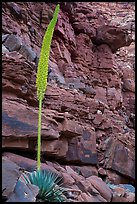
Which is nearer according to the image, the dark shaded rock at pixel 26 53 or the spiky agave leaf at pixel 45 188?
the spiky agave leaf at pixel 45 188

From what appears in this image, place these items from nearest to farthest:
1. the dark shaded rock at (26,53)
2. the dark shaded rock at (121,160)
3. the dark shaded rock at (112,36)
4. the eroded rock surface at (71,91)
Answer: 1. the eroded rock surface at (71,91)
2. the dark shaded rock at (26,53)
3. the dark shaded rock at (121,160)
4. the dark shaded rock at (112,36)

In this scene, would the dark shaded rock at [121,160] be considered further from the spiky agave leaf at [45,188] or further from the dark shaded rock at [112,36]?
the dark shaded rock at [112,36]

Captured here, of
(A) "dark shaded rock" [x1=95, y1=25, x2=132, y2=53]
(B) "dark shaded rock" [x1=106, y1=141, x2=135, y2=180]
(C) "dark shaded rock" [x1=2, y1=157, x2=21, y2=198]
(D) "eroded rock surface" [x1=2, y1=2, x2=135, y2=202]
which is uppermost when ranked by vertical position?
(A) "dark shaded rock" [x1=95, y1=25, x2=132, y2=53]

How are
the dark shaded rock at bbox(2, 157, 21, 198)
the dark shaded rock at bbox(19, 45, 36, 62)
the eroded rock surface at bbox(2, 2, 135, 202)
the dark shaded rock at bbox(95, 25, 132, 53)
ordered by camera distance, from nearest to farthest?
the dark shaded rock at bbox(2, 157, 21, 198)
the eroded rock surface at bbox(2, 2, 135, 202)
the dark shaded rock at bbox(19, 45, 36, 62)
the dark shaded rock at bbox(95, 25, 132, 53)

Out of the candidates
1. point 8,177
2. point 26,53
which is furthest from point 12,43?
point 8,177

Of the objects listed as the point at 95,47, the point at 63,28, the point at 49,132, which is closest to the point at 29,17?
the point at 63,28

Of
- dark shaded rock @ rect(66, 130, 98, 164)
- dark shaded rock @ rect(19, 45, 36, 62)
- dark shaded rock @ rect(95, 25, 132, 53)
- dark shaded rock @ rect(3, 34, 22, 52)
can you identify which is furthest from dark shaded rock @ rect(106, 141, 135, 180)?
dark shaded rock @ rect(95, 25, 132, 53)

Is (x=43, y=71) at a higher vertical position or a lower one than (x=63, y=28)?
lower

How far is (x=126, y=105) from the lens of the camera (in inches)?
940

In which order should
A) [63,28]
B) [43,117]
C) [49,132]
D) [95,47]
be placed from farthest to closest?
[95,47]
[63,28]
[43,117]
[49,132]

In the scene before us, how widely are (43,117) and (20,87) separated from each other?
40.3 inches

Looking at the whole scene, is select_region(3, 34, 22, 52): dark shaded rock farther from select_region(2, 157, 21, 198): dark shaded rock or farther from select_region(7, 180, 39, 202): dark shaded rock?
select_region(7, 180, 39, 202): dark shaded rock

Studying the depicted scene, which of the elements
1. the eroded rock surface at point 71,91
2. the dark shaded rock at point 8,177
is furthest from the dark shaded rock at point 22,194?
the eroded rock surface at point 71,91

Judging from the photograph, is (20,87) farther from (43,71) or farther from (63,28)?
(63,28)
